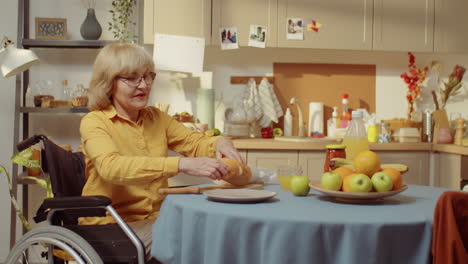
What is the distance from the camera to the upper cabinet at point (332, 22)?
3.83 metres

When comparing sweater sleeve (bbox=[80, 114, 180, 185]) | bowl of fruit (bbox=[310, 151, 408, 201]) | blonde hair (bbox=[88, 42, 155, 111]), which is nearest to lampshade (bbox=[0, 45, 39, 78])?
blonde hair (bbox=[88, 42, 155, 111])

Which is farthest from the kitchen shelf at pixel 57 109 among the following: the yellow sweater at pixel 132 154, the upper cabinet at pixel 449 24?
the upper cabinet at pixel 449 24

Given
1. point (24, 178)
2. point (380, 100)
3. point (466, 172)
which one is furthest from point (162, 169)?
point (380, 100)

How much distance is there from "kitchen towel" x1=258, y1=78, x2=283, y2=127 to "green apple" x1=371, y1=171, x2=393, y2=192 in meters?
2.42

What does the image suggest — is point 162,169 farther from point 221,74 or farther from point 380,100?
point 380,100

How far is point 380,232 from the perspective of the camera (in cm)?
137

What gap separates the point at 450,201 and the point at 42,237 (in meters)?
1.24

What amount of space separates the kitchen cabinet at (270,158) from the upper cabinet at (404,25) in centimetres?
103

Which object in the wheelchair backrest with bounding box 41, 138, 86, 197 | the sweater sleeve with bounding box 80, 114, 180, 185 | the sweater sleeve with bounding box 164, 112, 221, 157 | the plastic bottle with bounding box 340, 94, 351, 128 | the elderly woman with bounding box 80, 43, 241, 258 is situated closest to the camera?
the sweater sleeve with bounding box 80, 114, 180, 185

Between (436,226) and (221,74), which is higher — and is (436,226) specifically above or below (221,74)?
below

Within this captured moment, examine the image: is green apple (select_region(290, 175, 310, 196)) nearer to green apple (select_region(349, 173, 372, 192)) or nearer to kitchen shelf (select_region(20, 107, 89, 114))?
green apple (select_region(349, 173, 372, 192))

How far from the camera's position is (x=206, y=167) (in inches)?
70.6

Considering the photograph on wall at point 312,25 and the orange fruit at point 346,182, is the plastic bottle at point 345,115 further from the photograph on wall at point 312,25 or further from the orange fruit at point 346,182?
the orange fruit at point 346,182

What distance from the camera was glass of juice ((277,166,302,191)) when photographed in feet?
6.25
